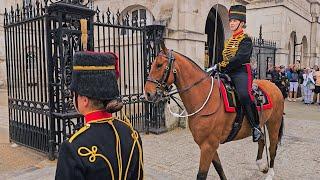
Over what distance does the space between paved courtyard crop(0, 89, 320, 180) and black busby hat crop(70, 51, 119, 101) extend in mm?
3929

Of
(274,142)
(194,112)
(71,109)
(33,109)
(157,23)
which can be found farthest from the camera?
(157,23)

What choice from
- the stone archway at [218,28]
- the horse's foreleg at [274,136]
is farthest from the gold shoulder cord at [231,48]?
the stone archway at [218,28]

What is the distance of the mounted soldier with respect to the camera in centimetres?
495

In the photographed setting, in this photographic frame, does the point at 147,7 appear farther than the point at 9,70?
Yes

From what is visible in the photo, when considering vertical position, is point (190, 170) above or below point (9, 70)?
below

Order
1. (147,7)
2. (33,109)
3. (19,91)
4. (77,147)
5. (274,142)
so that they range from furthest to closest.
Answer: (147,7) < (19,91) < (33,109) < (274,142) < (77,147)

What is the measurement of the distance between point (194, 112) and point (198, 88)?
0.36 meters

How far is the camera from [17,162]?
252 inches

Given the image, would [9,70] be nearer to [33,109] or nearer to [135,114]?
[33,109]

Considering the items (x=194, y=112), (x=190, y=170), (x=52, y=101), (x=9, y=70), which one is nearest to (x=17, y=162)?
(x=52, y=101)

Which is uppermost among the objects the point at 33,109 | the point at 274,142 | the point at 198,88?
the point at 198,88

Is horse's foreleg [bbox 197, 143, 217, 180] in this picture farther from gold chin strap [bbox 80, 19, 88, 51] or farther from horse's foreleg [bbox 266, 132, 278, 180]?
gold chin strap [bbox 80, 19, 88, 51]

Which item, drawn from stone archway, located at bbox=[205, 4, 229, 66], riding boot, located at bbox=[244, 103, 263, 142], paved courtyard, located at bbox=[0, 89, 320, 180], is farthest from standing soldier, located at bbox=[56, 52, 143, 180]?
stone archway, located at bbox=[205, 4, 229, 66]

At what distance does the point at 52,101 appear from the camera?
637cm
